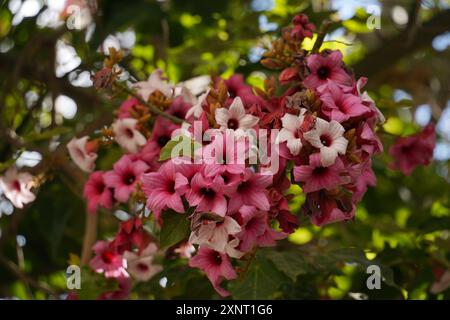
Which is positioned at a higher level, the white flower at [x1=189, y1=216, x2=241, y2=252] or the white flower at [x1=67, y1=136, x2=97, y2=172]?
the white flower at [x1=189, y1=216, x2=241, y2=252]

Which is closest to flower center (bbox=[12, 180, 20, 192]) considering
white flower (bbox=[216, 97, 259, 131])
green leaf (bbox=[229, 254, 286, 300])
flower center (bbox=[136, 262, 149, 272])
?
flower center (bbox=[136, 262, 149, 272])

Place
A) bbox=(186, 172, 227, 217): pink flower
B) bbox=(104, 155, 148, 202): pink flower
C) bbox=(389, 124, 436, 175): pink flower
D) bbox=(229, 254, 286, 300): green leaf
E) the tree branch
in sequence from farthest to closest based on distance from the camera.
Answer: the tree branch → bbox=(389, 124, 436, 175): pink flower → bbox=(229, 254, 286, 300): green leaf → bbox=(104, 155, 148, 202): pink flower → bbox=(186, 172, 227, 217): pink flower

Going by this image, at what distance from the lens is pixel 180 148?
1382 millimetres

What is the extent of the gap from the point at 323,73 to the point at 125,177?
0.43 m

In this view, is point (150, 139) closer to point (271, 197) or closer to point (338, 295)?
point (271, 197)

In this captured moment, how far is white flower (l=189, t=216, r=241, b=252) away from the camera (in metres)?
1.33

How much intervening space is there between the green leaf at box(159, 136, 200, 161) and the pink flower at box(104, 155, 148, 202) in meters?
0.21

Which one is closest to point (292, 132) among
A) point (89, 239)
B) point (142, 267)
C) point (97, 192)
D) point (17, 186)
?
point (97, 192)

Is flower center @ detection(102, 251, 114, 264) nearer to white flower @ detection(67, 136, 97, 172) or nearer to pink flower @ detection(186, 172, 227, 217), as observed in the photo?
white flower @ detection(67, 136, 97, 172)

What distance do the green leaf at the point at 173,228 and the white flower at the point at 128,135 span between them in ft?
0.93

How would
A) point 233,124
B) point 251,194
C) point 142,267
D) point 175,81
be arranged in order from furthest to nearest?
point 175,81, point 142,267, point 233,124, point 251,194

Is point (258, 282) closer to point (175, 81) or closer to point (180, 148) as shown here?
point (180, 148)

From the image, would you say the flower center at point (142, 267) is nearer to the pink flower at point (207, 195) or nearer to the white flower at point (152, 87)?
the white flower at point (152, 87)
